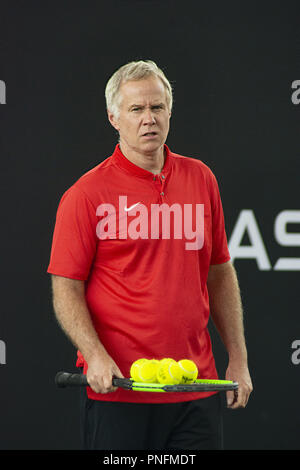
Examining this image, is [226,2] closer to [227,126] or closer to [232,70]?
[232,70]

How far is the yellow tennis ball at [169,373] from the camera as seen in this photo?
1.84 metres

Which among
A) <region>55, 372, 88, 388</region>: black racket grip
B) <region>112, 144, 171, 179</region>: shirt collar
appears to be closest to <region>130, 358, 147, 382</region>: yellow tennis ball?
<region>55, 372, 88, 388</region>: black racket grip

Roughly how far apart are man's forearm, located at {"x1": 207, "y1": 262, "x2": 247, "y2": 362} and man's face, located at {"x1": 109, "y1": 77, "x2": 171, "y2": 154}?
47 centimetres

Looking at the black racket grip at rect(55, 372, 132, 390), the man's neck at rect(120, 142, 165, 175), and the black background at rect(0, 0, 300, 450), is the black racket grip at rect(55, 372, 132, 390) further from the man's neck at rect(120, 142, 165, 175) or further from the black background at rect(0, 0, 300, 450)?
the black background at rect(0, 0, 300, 450)

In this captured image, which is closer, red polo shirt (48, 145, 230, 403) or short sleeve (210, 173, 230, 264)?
red polo shirt (48, 145, 230, 403)

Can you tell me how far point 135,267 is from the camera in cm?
201

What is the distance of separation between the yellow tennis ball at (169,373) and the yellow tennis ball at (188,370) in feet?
0.06

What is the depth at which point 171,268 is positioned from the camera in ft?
6.61

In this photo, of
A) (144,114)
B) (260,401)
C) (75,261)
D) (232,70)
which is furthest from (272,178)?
(75,261)

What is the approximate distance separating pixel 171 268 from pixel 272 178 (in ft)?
4.22

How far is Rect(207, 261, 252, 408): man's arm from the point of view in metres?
2.20

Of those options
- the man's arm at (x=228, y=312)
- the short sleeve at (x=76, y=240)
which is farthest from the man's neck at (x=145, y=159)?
the man's arm at (x=228, y=312)

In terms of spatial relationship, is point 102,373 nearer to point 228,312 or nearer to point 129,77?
point 228,312
